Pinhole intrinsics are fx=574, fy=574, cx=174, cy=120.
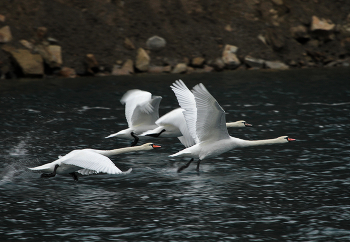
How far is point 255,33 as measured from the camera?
50.7 m

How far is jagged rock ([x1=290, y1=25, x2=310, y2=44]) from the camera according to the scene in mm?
51750

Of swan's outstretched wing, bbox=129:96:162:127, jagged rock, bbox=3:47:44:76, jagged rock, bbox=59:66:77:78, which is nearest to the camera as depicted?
swan's outstretched wing, bbox=129:96:162:127

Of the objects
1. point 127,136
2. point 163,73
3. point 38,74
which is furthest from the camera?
point 163,73

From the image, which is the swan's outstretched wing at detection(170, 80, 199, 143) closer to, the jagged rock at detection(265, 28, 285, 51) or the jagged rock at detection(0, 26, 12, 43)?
the jagged rock at detection(0, 26, 12, 43)

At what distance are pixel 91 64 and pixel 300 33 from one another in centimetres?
2040

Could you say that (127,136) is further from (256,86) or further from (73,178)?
(256,86)

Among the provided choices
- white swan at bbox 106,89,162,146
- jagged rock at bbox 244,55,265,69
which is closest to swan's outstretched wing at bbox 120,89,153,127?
white swan at bbox 106,89,162,146

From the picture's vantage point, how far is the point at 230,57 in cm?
4653

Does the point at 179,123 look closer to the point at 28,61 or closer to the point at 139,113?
the point at 139,113

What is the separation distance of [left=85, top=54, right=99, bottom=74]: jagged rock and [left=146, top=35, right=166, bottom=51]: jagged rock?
5.88 meters

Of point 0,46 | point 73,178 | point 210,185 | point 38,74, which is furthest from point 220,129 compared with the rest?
point 0,46

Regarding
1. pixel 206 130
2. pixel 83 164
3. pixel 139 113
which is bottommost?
pixel 83 164

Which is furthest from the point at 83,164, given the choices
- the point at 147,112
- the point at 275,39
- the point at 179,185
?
the point at 275,39

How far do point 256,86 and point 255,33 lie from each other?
51.3 ft
